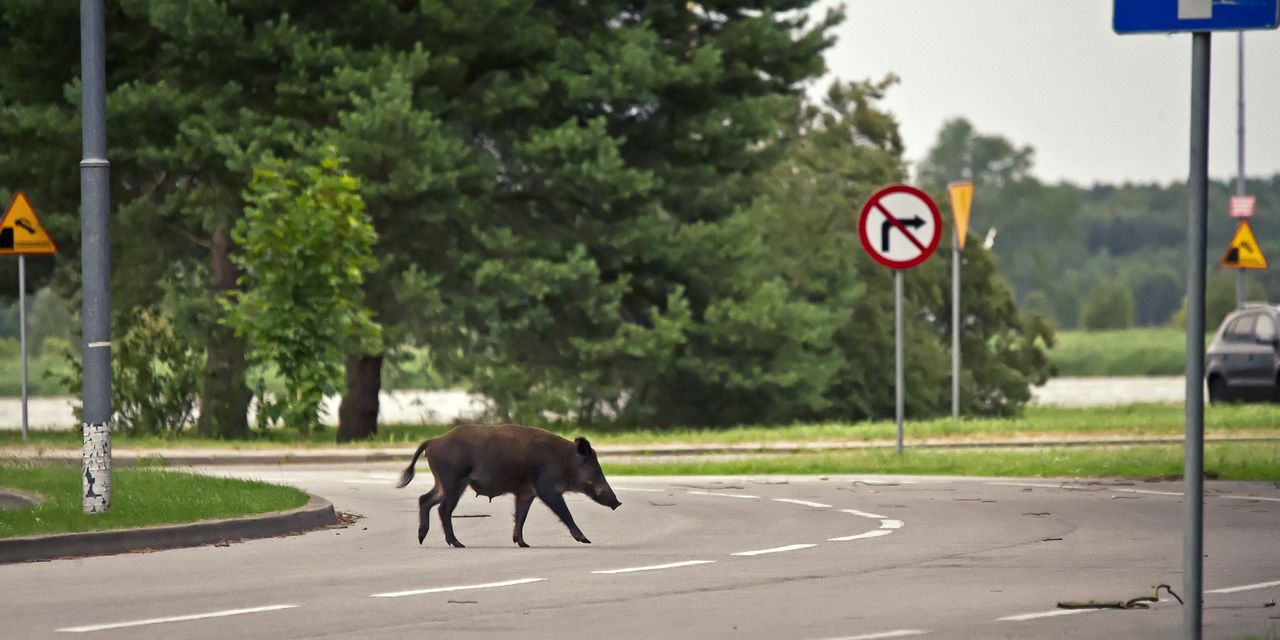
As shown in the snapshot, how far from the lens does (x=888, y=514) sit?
17.7 m

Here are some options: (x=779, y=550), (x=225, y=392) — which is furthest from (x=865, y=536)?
(x=225, y=392)

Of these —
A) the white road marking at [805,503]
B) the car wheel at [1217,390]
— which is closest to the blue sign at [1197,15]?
the white road marking at [805,503]

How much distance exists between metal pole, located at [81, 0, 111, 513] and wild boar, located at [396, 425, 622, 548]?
2.88 m

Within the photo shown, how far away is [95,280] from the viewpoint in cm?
1614

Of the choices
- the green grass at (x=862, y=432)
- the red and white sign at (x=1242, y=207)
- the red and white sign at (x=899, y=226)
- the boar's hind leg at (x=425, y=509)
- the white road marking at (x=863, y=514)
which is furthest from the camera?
the red and white sign at (x=1242, y=207)

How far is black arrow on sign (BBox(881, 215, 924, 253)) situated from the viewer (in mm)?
23359

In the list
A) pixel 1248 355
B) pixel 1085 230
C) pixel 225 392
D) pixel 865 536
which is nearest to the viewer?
pixel 865 536

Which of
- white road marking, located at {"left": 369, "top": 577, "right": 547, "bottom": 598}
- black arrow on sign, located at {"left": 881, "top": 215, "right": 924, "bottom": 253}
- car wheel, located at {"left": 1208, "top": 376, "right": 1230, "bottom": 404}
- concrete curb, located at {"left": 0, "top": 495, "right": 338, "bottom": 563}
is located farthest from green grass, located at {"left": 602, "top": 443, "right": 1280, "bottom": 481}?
car wheel, located at {"left": 1208, "top": 376, "right": 1230, "bottom": 404}

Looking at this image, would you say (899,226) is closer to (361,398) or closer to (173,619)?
(173,619)

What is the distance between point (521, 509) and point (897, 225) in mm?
9522

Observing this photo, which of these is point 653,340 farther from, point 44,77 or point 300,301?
point 44,77

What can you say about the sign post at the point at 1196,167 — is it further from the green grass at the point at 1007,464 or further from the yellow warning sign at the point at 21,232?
the yellow warning sign at the point at 21,232

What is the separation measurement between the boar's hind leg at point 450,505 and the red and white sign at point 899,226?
9370 millimetres

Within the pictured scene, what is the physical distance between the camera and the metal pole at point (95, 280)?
632 inches
